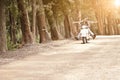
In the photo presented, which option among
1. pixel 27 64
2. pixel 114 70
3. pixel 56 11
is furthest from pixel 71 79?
pixel 56 11

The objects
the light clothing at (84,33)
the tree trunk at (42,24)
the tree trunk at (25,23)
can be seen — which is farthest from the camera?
the tree trunk at (42,24)

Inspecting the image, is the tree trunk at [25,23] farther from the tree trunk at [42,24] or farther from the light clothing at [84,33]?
the tree trunk at [42,24]

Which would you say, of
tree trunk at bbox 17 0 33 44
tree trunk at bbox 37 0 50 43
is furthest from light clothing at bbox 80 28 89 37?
tree trunk at bbox 17 0 33 44

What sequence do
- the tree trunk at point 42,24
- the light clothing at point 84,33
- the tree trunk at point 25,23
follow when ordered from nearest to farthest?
the tree trunk at point 25,23
the light clothing at point 84,33
the tree trunk at point 42,24

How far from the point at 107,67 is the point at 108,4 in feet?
151

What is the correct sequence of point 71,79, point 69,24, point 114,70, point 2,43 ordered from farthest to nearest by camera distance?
point 69,24, point 2,43, point 114,70, point 71,79

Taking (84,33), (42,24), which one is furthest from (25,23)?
(84,33)

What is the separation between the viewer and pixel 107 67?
43.2 feet

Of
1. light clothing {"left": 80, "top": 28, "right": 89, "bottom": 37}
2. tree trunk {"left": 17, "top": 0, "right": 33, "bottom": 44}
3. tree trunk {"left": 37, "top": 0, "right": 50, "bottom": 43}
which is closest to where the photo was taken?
tree trunk {"left": 17, "top": 0, "right": 33, "bottom": 44}

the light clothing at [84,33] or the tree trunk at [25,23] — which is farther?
the light clothing at [84,33]

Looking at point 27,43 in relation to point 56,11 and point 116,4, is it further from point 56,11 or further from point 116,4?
point 116,4

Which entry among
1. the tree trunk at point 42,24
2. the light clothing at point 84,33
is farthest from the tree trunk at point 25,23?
the tree trunk at point 42,24

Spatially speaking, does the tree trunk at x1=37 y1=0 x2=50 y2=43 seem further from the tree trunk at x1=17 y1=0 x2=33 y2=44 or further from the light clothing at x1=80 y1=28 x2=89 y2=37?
the tree trunk at x1=17 y1=0 x2=33 y2=44

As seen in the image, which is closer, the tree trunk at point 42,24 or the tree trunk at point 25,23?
the tree trunk at point 25,23
